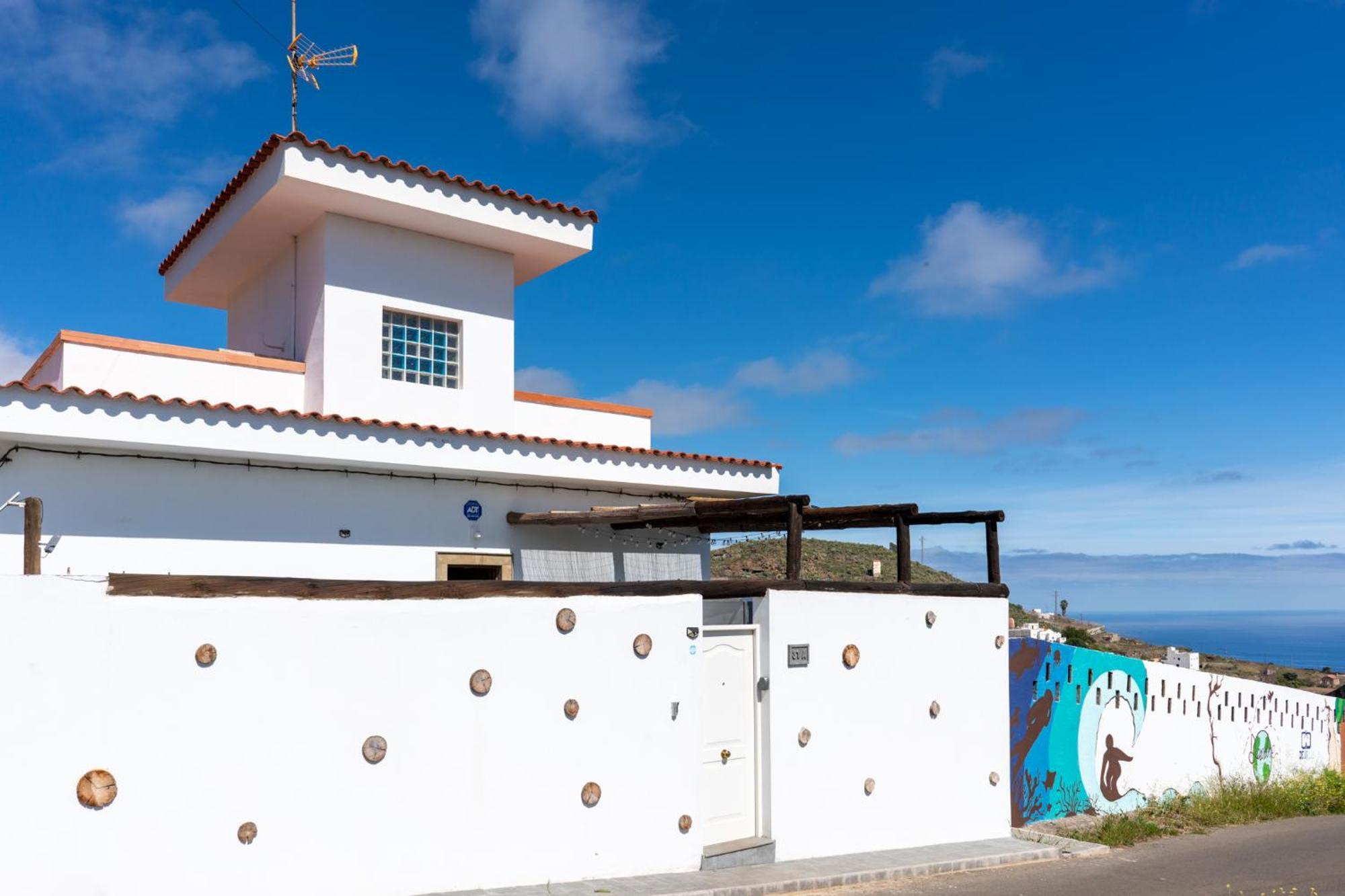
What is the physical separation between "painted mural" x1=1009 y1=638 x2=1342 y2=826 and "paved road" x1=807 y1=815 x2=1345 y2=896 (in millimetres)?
1100

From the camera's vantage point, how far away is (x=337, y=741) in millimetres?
7137

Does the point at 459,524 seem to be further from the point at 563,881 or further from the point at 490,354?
the point at 563,881

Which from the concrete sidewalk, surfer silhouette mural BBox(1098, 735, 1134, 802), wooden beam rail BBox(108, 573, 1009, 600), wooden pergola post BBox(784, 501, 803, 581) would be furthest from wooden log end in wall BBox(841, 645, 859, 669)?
surfer silhouette mural BBox(1098, 735, 1134, 802)

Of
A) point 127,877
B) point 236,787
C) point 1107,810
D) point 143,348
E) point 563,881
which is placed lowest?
point 1107,810

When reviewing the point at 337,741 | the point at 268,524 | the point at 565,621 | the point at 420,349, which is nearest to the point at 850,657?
the point at 565,621

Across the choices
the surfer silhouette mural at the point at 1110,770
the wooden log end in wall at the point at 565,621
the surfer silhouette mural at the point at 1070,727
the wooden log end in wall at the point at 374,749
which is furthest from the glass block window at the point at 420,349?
the surfer silhouette mural at the point at 1110,770

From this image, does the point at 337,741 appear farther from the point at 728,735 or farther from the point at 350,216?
the point at 350,216

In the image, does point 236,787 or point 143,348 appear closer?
point 236,787

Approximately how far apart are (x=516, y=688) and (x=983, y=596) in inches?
226

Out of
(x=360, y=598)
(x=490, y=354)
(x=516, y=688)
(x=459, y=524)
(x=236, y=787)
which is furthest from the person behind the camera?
(x=490, y=354)

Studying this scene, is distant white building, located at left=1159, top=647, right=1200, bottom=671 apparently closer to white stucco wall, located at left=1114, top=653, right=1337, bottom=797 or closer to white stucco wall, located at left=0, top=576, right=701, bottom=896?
white stucco wall, located at left=1114, top=653, right=1337, bottom=797

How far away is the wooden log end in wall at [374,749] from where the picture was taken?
23.8 ft

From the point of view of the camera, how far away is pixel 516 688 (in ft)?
26.2

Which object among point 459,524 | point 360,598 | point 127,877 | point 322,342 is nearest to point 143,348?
point 322,342
